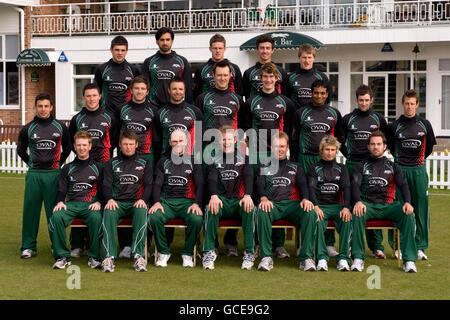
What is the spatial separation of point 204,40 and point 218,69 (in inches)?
700

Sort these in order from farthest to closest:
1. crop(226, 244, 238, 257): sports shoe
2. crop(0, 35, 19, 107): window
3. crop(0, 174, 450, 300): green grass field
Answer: crop(0, 35, 19, 107): window
crop(226, 244, 238, 257): sports shoe
crop(0, 174, 450, 300): green grass field

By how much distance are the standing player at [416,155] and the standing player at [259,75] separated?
1.58 metres

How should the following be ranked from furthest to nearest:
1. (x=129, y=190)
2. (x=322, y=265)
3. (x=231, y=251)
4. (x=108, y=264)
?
1. (x=231, y=251)
2. (x=129, y=190)
3. (x=322, y=265)
4. (x=108, y=264)

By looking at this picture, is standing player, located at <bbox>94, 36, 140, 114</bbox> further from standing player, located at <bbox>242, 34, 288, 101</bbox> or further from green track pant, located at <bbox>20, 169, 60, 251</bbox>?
standing player, located at <bbox>242, 34, 288, 101</bbox>

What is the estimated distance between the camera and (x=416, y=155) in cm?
895

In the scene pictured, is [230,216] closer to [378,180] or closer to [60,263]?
[378,180]

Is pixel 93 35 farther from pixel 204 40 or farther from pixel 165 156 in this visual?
pixel 165 156

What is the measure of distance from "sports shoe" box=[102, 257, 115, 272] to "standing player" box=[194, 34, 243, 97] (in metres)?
2.79

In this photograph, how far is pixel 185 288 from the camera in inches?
285

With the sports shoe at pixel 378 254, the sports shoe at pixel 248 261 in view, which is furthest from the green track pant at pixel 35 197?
the sports shoe at pixel 378 254

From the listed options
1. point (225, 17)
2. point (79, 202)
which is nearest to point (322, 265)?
point (79, 202)

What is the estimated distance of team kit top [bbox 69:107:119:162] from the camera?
29.4ft

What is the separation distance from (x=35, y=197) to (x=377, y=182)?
4199mm

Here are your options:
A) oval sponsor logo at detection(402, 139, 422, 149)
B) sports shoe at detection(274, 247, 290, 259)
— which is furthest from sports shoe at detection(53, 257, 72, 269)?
oval sponsor logo at detection(402, 139, 422, 149)
